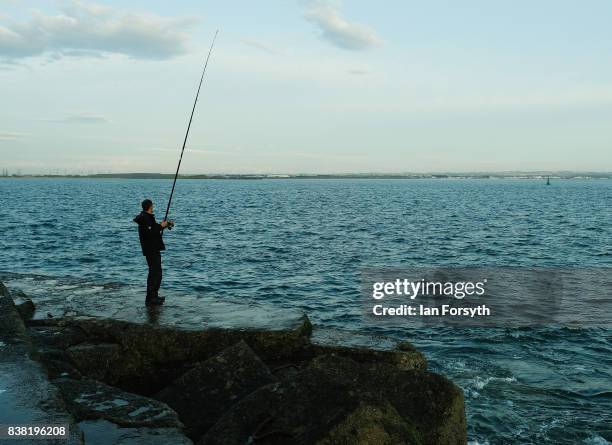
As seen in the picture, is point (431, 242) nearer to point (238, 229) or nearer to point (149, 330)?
point (238, 229)

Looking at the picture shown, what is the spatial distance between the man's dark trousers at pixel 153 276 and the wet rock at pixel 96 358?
1.62 meters

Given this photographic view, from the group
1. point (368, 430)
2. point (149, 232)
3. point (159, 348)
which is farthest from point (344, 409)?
point (149, 232)

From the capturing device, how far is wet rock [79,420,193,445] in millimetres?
4754

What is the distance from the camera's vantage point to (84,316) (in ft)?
26.8

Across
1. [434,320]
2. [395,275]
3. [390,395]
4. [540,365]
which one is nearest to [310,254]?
[395,275]

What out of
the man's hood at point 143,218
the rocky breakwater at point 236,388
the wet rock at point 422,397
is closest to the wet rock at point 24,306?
the rocky breakwater at point 236,388

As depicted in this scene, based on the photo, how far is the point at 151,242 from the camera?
29.8 feet

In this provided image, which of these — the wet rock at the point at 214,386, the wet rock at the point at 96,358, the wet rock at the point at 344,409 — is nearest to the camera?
the wet rock at the point at 344,409

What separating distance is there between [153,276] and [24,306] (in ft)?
6.44

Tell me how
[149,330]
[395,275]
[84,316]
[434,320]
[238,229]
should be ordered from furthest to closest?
[238,229], [395,275], [434,320], [84,316], [149,330]

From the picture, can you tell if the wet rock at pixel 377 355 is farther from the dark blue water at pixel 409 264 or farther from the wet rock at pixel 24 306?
the wet rock at pixel 24 306

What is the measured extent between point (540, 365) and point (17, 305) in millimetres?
10202

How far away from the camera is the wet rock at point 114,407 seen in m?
5.13

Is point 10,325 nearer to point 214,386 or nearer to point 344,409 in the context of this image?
point 214,386
